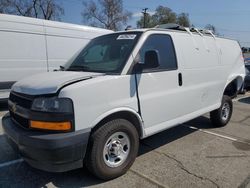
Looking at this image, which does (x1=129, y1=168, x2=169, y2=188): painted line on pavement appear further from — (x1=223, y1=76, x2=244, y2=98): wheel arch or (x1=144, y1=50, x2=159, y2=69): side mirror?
(x1=223, y1=76, x2=244, y2=98): wheel arch

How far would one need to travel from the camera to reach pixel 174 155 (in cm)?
416

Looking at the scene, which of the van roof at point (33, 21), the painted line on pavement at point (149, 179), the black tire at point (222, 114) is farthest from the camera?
the van roof at point (33, 21)

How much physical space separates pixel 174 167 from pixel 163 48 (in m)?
1.88

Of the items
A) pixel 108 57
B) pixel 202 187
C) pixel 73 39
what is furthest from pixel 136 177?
pixel 73 39

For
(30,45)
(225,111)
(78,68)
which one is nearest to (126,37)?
(78,68)

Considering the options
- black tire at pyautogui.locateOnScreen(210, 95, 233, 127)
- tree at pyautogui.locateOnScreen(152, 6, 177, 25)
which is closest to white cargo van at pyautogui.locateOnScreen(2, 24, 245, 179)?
black tire at pyautogui.locateOnScreen(210, 95, 233, 127)

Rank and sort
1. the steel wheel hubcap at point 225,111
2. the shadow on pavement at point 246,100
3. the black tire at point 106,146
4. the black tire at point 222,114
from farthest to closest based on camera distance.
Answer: the shadow on pavement at point 246,100, the steel wheel hubcap at point 225,111, the black tire at point 222,114, the black tire at point 106,146

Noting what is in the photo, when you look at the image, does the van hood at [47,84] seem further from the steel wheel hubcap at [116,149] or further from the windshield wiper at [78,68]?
the steel wheel hubcap at [116,149]

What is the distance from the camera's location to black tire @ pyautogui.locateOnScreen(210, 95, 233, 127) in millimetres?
5594

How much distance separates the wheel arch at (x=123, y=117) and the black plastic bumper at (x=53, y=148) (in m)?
0.20

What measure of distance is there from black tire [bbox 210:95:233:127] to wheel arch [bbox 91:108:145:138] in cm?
268

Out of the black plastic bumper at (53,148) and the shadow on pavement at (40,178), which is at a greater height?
the black plastic bumper at (53,148)

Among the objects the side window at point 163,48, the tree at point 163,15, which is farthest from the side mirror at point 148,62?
the tree at point 163,15

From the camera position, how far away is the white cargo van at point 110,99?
277 cm
